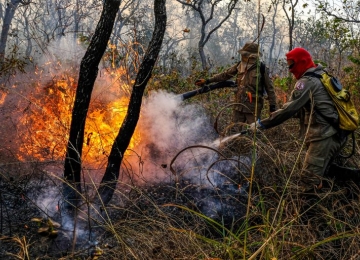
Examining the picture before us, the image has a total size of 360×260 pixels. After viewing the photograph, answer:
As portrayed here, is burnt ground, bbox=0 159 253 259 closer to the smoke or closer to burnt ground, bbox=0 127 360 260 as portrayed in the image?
burnt ground, bbox=0 127 360 260

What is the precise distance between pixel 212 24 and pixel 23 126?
217ft

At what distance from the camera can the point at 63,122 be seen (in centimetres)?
576

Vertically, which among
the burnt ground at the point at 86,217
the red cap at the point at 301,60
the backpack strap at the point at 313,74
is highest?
the red cap at the point at 301,60

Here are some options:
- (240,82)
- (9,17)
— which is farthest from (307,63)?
(9,17)

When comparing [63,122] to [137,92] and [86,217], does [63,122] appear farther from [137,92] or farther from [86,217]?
[86,217]

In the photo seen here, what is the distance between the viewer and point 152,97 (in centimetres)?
693

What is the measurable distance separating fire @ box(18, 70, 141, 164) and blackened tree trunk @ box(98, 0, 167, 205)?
109cm

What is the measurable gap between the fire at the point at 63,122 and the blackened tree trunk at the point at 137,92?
1.09 metres

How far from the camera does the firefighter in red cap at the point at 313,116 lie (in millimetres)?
3754

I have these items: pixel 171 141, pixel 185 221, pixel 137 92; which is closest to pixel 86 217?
pixel 185 221

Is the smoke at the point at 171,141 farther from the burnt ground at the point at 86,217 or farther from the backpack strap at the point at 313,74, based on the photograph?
the backpack strap at the point at 313,74

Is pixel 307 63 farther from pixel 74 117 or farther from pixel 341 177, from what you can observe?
pixel 74 117

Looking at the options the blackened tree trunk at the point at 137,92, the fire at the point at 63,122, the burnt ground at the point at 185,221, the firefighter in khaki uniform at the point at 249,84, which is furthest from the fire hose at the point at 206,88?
the blackened tree trunk at the point at 137,92

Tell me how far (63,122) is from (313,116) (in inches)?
151
